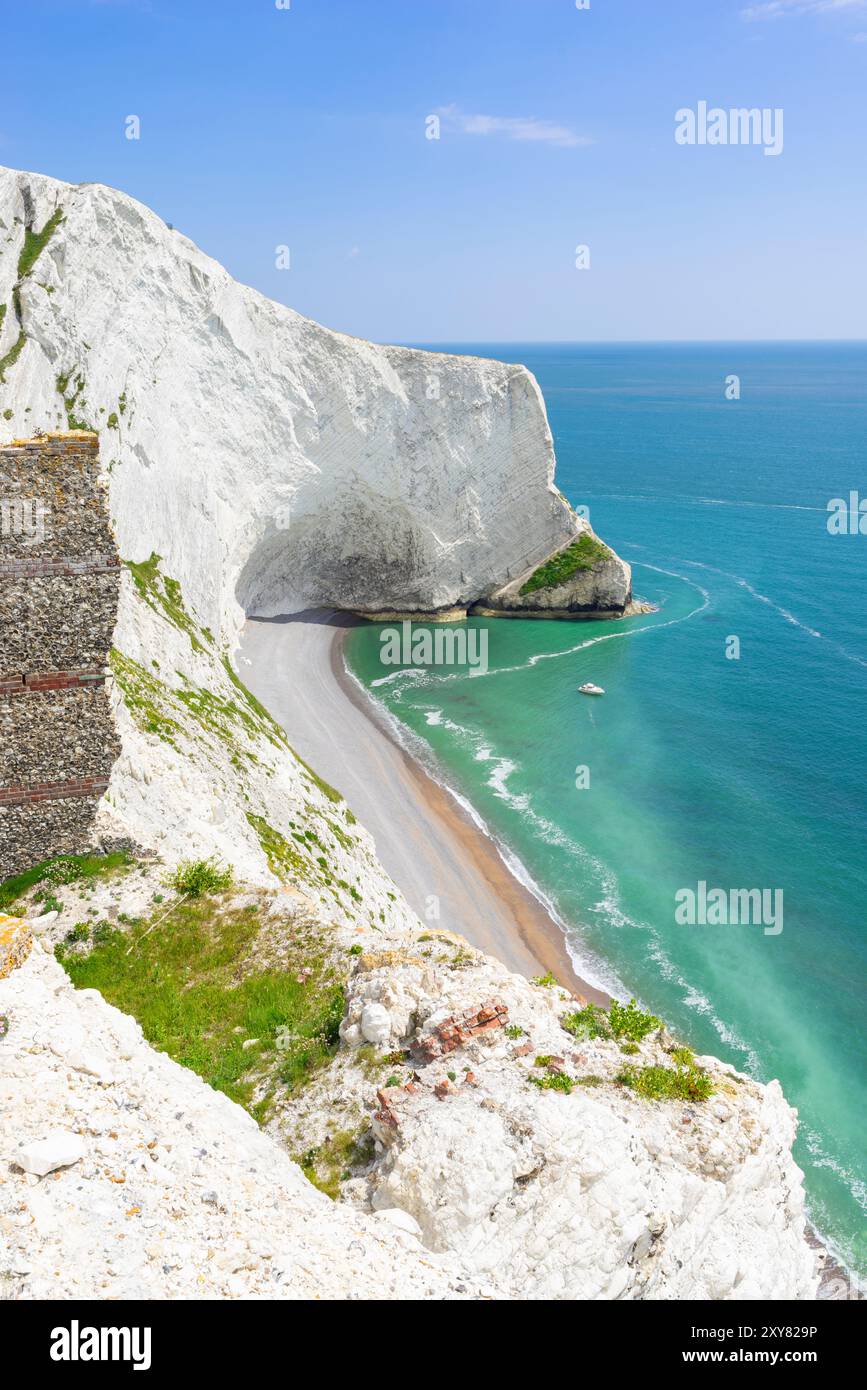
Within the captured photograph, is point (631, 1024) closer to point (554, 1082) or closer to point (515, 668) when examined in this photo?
point (554, 1082)

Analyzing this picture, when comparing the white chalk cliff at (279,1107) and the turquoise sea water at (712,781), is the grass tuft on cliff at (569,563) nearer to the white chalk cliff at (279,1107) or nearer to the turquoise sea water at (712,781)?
the turquoise sea water at (712,781)

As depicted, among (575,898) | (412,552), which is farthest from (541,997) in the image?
(412,552)

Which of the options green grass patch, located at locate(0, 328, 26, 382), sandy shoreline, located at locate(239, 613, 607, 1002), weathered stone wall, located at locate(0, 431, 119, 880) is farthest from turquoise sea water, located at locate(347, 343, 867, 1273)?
green grass patch, located at locate(0, 328, 26, 382)

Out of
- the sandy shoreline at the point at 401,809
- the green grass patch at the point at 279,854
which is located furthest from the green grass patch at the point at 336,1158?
the sandy shoreline at the point at 401,809

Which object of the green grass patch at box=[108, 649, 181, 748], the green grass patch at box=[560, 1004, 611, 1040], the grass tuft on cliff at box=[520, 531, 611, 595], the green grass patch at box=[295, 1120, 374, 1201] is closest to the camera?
the green grass patch at box=[295, 1120, 374, 1201]

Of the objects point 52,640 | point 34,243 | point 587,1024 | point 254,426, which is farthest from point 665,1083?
point 254,426

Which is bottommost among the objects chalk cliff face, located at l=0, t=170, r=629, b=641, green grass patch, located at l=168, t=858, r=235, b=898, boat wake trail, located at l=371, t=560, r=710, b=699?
green grass patch, located at l=168, t=858, r=235, b=898

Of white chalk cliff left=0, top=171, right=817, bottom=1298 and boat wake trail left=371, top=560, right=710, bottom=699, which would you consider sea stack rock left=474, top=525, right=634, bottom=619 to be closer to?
boat wake trail left=371, top=560, right=710, bottom=699
